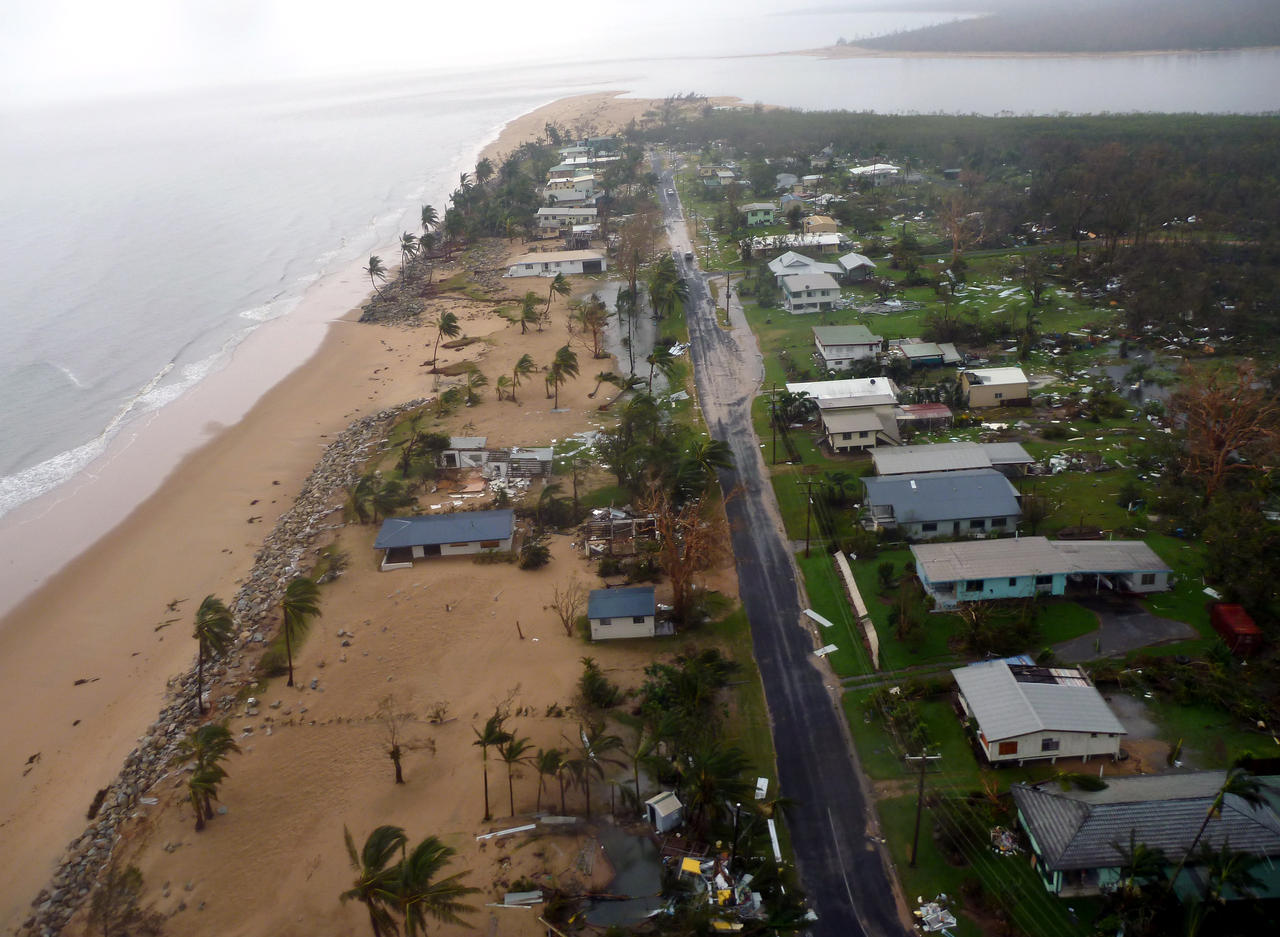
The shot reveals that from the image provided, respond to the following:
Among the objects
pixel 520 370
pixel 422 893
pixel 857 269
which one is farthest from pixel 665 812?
pixel 857 269

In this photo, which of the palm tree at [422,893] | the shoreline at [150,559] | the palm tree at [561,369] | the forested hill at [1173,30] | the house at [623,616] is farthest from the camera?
the forested hill at [1173,30]

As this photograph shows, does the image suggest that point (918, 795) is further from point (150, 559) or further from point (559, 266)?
point (559, 266)

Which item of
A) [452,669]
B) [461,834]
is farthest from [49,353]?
[461,834]

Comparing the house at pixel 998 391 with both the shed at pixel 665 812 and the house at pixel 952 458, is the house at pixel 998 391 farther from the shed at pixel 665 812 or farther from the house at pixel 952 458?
the shed at pixel 665 812

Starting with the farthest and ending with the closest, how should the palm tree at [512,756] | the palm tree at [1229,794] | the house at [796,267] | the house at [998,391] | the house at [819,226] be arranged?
the house at [819,226], the house at [796,267], the house at [998,391], the palm tree at [512,756], the palm tree at [1229,794]

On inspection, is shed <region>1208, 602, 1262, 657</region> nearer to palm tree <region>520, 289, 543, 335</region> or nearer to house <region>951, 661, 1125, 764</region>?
house <region>951, 661, 1125, 764</region>

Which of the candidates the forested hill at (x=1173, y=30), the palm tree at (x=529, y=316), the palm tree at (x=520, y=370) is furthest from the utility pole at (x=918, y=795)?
the forested hill at (x=1173, y=30)
